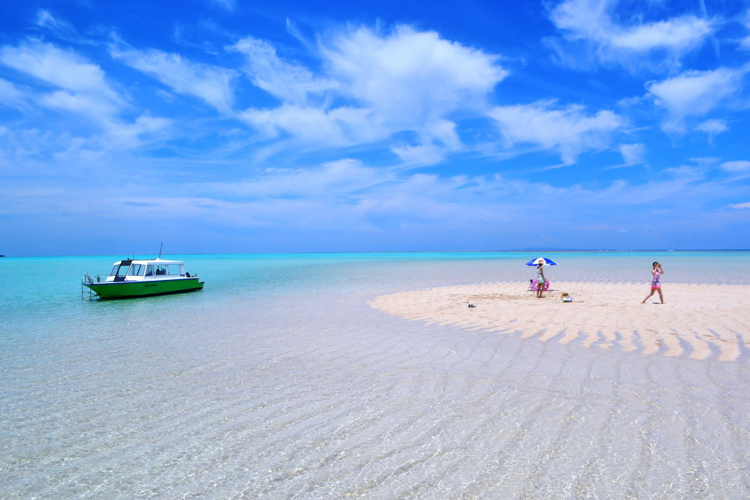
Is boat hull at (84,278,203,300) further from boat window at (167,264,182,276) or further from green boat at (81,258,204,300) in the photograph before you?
boat window at (167,264,182,276)

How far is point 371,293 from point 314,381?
1976cm

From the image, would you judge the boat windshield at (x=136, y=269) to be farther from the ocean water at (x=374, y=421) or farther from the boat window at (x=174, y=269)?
the ocean water at (x=374, y=421)

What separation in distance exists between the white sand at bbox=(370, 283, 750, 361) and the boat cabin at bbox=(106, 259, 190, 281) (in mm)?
17682

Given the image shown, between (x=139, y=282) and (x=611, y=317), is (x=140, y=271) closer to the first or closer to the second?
(x=139, y=282)

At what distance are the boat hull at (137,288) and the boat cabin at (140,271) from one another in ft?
1.73

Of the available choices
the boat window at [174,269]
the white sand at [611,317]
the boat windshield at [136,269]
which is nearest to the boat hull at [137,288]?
the boat windshield at [136,269]

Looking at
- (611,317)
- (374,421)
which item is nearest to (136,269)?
(611,317)

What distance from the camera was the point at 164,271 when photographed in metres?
33.9

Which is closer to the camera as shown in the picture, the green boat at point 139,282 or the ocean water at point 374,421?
the ocean water at point 374,421

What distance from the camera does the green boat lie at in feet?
95.5

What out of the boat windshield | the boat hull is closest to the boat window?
the boat hull

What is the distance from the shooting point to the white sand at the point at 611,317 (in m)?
11.8

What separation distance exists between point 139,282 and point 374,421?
28191mm

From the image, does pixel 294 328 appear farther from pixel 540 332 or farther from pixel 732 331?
pixel 732 331
